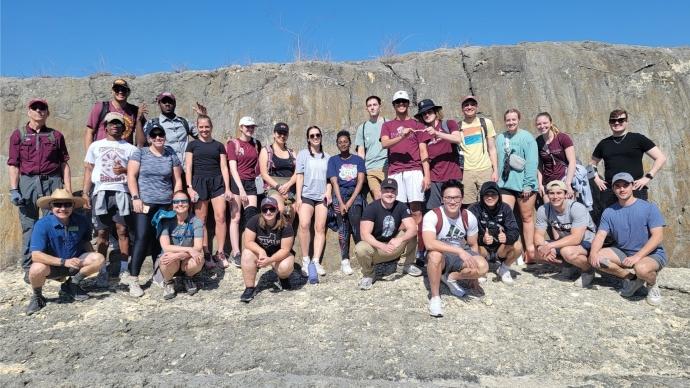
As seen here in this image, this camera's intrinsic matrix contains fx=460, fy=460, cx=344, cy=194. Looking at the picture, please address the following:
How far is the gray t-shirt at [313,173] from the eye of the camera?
6234mm

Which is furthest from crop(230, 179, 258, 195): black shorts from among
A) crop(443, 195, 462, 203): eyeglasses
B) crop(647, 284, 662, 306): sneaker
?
crop(647, 284, 662, 306): sneaker

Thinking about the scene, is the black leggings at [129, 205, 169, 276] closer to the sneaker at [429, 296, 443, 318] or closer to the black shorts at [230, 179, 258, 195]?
the black shorts at [230, 179, 258, 195]

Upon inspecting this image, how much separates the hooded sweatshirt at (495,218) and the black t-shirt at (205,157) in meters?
3.44

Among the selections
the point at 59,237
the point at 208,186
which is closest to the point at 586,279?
the point at 208,186

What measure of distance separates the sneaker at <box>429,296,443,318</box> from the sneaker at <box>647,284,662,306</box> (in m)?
2.49

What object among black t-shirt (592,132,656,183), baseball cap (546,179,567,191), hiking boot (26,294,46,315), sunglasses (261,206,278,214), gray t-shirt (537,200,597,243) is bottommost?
hiking boot (26,294,46,315)

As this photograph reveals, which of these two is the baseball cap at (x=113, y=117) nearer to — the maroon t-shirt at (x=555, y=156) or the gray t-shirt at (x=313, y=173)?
the gray t-shirt at (x=313, y=173)

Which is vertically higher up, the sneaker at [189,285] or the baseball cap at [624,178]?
the baseball cap at [624,178]

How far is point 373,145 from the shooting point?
260 inches

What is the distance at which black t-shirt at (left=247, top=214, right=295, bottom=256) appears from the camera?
A: 18.2ft

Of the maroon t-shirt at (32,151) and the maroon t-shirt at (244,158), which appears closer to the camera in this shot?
the maroon t-shirt at (32,151)

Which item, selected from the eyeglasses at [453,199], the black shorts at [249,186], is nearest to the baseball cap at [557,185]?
the eyeglasses at [453,199]

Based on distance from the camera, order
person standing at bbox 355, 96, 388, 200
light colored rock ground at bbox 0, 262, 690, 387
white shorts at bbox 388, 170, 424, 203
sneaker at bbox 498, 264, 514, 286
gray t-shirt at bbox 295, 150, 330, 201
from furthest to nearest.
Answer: person standing at bbox 355, 96, 388, 200, gray t-shirt at bbox 295, 150, 330, 201, white shorts at bbox 388, 170, 424, 203, sneaker at bbox 498, 264, 514, 286, light colored rock ground at bbox 0, 262, 690, 387

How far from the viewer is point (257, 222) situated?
18.2 feet
